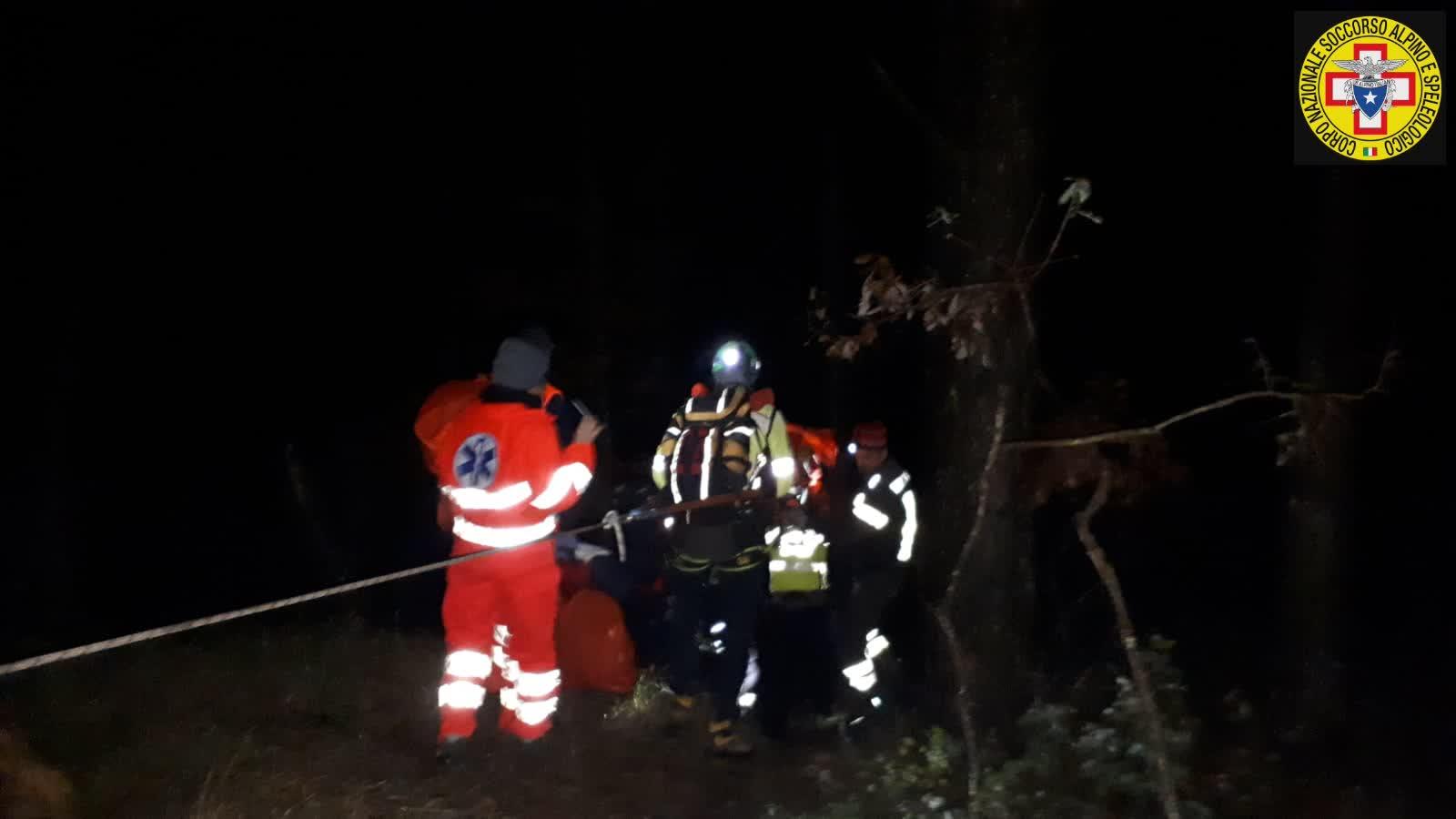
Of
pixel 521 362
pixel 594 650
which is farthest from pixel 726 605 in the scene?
pixel 521 362

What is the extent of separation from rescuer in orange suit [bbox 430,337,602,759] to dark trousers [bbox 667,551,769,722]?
80 centimetres

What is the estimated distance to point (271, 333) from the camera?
49.8 feet

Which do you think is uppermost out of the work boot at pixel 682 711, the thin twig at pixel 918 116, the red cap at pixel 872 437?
the thin twig at pixel 918 116

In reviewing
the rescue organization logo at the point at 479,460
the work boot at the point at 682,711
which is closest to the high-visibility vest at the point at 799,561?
the work boot at the point at 682,711

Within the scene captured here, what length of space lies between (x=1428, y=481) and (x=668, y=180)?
919 centimetres

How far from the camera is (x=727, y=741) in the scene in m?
5.49

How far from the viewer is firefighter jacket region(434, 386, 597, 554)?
16.5 feet

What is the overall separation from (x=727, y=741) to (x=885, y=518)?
1331 mm

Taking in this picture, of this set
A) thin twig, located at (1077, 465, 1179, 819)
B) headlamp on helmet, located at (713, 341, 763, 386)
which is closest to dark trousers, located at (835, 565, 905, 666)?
headlamp on helmet, located at (713, 341, 763, 386)

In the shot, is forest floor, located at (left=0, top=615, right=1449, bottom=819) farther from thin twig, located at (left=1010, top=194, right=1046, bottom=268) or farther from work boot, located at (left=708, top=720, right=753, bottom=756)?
thin twig, located at (left=1010, top=194, right=1046, bottom=268)

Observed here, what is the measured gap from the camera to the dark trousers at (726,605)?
5.52 meters

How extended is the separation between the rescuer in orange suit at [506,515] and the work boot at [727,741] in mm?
914

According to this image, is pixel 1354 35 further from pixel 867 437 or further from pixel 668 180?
pixel 668 180

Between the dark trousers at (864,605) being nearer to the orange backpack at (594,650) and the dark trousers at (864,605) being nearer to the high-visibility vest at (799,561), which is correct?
the high-visibility vest at (799,561)
